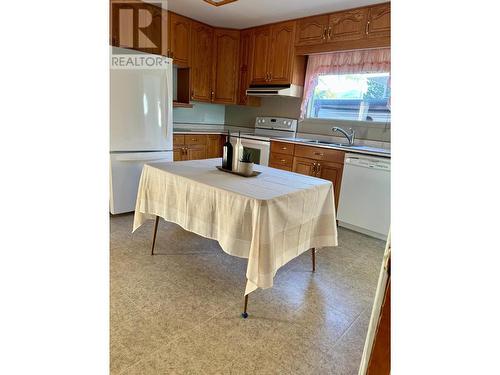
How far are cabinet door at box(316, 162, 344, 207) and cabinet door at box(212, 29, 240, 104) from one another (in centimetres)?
188

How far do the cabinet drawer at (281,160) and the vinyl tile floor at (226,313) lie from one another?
1.33 m

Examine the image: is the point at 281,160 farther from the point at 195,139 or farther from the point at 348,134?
the point at 195,139

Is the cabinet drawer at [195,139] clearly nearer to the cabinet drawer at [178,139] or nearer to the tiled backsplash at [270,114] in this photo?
the cabinet drawer at [178,139]

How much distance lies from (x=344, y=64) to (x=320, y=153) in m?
1.18

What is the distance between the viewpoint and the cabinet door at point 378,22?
2879 mm

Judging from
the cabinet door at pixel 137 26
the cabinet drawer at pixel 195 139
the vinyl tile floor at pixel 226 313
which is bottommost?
the vinyl tile floor at pixel 226 313

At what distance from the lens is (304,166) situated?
340cm

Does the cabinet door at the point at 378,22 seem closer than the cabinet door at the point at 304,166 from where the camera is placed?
Yes

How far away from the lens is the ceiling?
307 centimetres

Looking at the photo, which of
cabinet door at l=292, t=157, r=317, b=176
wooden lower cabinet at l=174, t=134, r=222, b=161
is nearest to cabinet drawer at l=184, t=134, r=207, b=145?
wooden lower cabinet at l=174, t=134, r=222, b=161

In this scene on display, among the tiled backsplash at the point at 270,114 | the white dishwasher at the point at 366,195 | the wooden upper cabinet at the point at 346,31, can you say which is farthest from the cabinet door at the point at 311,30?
the white dishwasher at the point at 366,195
